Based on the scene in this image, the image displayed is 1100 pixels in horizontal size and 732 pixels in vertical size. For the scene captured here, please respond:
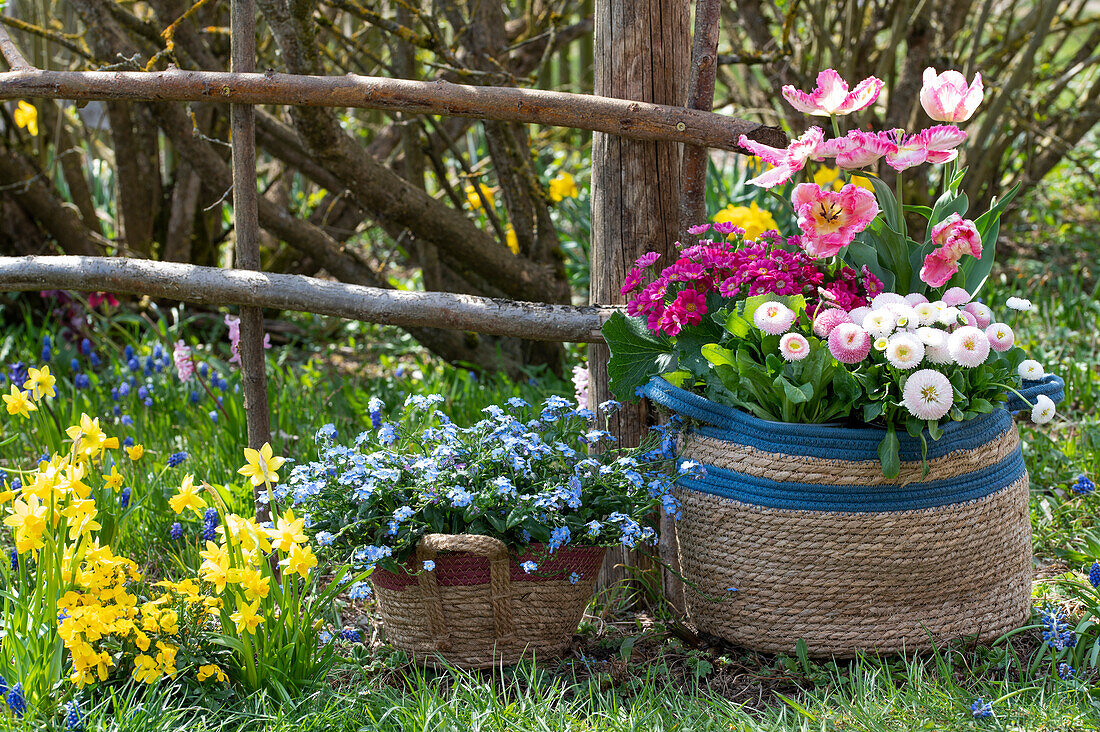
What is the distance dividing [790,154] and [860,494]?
671mm

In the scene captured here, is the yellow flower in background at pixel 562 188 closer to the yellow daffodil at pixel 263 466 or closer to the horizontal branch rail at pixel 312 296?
the horizontal branch rail at pixel 312 296

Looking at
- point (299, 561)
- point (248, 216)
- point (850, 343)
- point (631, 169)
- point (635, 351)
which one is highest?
point (631, 169)

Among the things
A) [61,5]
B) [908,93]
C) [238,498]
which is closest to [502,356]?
[238,498]

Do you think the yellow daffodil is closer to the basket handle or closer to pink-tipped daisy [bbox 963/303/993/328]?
the basket handle

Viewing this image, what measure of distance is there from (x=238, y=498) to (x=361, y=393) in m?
0.85

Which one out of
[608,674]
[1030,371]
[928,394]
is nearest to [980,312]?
[1030,371]

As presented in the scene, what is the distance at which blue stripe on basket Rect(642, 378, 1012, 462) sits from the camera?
72.9 inches

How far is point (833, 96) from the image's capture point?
6.15 ft

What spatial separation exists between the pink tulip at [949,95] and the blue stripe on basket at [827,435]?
1.99 ft

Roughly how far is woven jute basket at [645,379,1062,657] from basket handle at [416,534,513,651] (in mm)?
429

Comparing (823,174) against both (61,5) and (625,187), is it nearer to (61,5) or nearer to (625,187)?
(625,187)

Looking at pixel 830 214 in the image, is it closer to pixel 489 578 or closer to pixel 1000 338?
pixel 1000 338

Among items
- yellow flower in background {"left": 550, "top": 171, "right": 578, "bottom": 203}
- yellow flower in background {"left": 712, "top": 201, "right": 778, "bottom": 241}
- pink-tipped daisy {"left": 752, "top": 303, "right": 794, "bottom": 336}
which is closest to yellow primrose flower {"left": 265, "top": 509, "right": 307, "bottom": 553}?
pink-tipped daisy {"left": 752, "top": 303, "right": 794, "bottom": 336}

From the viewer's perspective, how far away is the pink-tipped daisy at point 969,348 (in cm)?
174
